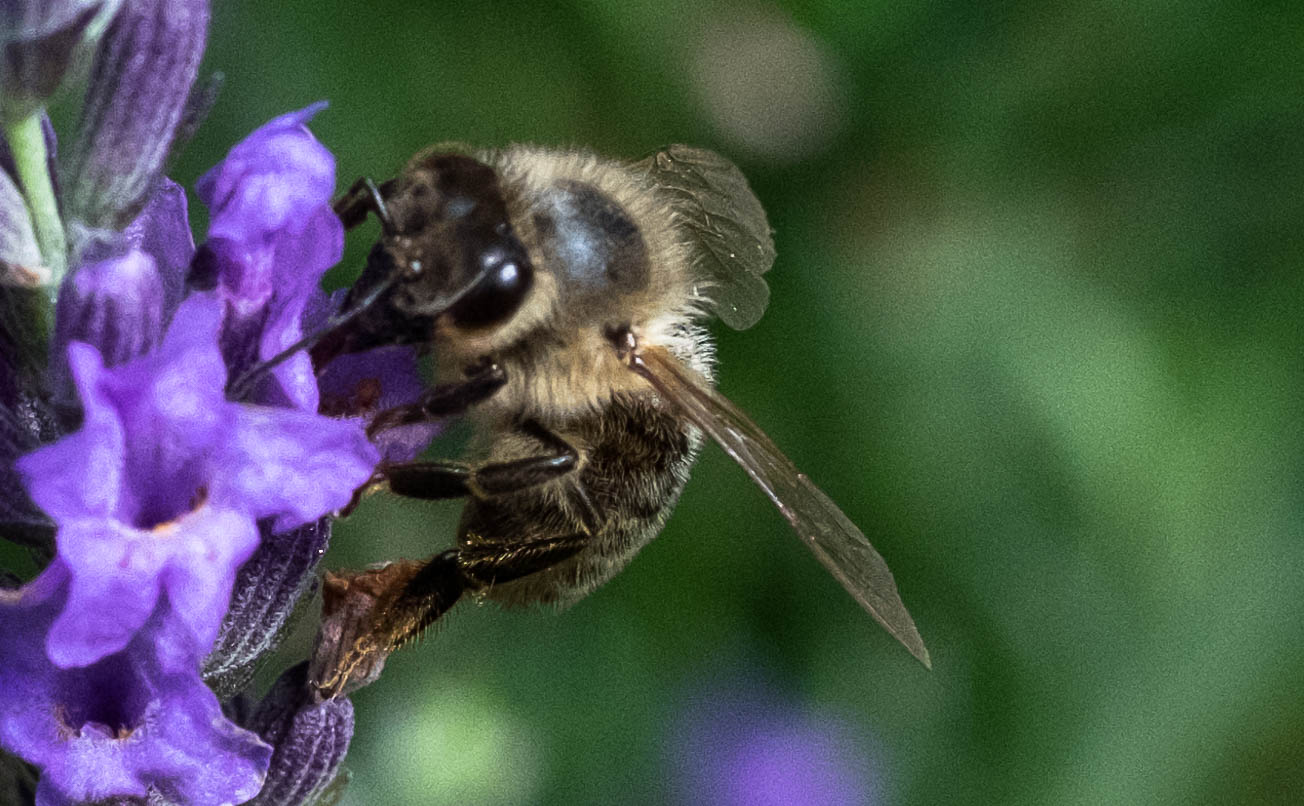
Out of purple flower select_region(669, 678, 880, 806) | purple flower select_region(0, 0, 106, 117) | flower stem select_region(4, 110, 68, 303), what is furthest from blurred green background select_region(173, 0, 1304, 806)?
purple flower select_region(0, 0, 106, 117)

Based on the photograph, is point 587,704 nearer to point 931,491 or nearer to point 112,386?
point 931,491

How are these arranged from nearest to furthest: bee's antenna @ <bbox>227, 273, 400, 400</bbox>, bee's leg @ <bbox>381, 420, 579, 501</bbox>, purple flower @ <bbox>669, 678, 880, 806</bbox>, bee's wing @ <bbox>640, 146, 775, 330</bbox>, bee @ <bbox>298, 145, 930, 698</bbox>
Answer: bee's antenna @ <bbox>227, 273, 400, 400</bbox>
bee @ <bbox>298, 145, 930, 698</bbox>
bee's leg @ <bbox>381, 420, 579, 501</bbox>
bee's wing @ <bbox>640, 146, 775, 330</bbox>
purple flower @ <bbox>669, 678, 880, 806</bbox>

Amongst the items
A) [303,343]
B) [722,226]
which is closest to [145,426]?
[303,343]

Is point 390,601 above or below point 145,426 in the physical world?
below

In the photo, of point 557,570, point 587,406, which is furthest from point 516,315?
point 557,570

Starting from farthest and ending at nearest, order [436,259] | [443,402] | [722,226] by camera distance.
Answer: [722,226], [443,402], [436,259]

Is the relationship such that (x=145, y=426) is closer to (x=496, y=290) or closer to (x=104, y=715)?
(x=104, y=715)

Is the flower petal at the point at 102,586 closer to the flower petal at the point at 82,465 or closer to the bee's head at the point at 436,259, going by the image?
the flower petal at the point at 82,465

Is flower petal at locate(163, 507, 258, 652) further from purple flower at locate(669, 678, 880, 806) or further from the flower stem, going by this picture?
purple flower at locate(669, 678, 880, 806)
